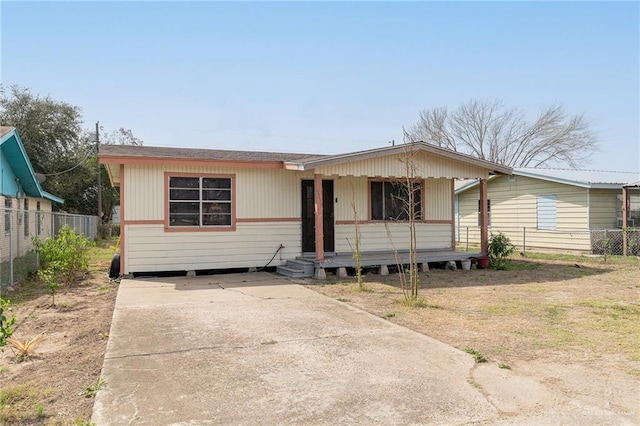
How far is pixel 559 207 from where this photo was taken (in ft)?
56.6

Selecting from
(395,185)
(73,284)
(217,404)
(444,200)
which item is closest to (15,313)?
(73,284)

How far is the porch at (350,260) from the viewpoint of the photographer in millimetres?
10938

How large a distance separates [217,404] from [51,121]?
31.0 meters

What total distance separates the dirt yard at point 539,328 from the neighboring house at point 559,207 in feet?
16.6

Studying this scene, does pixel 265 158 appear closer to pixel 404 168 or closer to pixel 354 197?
pixel 354 197

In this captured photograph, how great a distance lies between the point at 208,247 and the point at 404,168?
5093mm

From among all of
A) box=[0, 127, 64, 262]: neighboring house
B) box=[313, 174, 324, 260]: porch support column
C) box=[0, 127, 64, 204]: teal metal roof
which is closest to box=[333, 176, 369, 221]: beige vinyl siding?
box=[313, 174, 324, 260]: porch support column

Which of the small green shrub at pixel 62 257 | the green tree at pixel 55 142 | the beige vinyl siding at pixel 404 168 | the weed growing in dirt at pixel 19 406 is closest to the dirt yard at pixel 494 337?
the weed growing in dirt at pixel 19 406

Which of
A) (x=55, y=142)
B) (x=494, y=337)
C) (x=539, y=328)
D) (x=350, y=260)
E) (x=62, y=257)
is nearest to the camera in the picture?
(x=494, y=337)

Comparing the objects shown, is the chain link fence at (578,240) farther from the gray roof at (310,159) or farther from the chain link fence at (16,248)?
the chain link fence at (16,248)

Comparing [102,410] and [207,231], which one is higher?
[207,231]

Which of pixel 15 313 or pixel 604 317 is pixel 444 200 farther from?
pixel 15 313

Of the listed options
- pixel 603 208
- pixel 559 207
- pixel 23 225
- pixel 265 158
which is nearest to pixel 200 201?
pixel 265 158

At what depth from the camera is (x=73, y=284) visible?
400 inches
